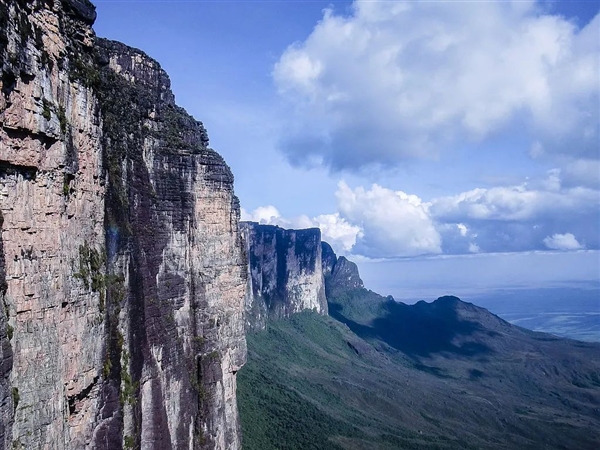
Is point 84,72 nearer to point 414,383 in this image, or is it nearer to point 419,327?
point 414,383

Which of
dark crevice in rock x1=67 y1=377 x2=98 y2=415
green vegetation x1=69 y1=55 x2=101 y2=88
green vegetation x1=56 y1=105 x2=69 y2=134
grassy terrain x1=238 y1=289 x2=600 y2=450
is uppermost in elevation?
green vegetation x1=69 y1=55 x2=101 y2=88

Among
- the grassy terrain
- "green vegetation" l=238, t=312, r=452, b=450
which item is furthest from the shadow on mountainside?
"green vegetation" l=238, t=312, r=452, b=450

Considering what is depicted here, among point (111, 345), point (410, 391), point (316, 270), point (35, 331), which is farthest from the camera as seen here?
point (316, 270)

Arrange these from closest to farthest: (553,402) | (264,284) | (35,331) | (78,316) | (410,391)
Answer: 1. (35,331)
2. (78,316)
3. (410,391)
4. (553,402)
5. (264,284)

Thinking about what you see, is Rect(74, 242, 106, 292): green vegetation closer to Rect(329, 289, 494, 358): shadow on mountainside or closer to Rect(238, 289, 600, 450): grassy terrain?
Rect(238, 289, 600, 450): grassy terrain

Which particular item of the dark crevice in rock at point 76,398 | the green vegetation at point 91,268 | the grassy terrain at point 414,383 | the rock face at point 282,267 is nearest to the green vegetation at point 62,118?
the green vegetation at point 91,268

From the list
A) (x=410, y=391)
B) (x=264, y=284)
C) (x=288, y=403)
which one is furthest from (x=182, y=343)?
(x=264, y=284)

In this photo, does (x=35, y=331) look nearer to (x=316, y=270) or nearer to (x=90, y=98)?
(x=90, y=98)
